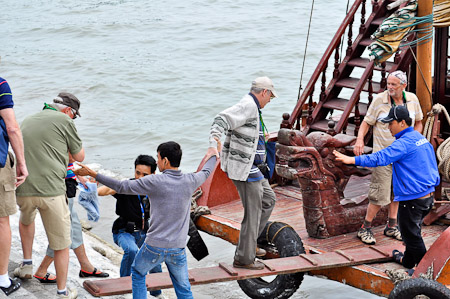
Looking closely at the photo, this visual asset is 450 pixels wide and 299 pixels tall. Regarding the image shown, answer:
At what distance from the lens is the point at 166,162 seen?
5.45m

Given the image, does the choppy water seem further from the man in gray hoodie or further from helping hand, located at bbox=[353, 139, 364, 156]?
the man in gray hoodie

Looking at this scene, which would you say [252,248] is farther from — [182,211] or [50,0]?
[50,0]

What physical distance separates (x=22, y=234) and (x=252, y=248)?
1.92 metres

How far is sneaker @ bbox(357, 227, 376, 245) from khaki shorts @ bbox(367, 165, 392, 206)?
0.28 metres

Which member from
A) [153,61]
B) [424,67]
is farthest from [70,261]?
[153,61]

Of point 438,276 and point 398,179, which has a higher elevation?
point 398,179

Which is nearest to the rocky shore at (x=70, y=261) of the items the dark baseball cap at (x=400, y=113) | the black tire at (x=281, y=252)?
the black tire at (x=281, y=252)

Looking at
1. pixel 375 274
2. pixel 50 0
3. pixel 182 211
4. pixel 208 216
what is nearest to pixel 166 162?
pixel 182 211

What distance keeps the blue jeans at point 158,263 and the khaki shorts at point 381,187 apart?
7.78 feet

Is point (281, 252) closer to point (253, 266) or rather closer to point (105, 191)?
point (253, 266)

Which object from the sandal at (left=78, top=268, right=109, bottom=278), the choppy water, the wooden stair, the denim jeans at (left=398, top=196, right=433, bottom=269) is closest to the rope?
the wooden stair

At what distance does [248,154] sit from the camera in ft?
20.3

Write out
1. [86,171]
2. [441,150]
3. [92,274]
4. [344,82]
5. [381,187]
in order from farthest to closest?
[344,82] < [441,150] < [381,187] < [92,274] < [86,171]

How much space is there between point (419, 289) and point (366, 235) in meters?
1.37
